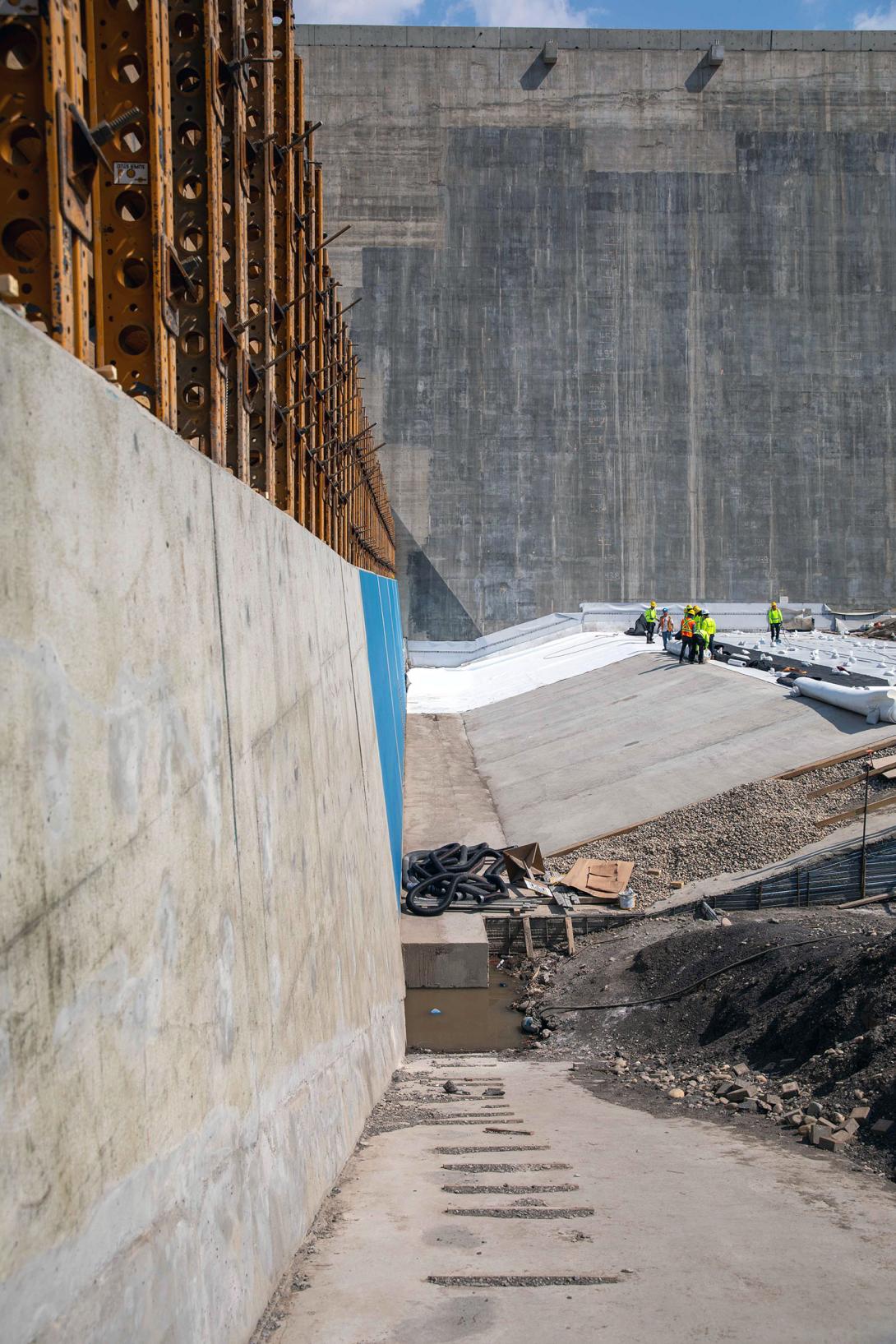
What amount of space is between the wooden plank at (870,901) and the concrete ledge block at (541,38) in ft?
138

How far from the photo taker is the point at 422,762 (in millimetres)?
23094

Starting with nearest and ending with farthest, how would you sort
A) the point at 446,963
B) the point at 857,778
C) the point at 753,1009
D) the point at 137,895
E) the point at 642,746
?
the point at 137,895
the point at 753,1009
the point at 446,963
the point at 857,778
the point at 642,746

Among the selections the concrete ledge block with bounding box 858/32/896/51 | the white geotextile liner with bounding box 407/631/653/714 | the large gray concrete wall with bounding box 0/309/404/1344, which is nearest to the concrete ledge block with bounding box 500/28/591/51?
the concrete ledge block with bounding box 858/32/896/51

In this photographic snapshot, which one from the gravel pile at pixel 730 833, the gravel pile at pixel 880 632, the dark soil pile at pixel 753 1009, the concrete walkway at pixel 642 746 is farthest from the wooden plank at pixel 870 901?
the gravel pile at pixel 880 632

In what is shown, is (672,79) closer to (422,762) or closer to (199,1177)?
(422,762)

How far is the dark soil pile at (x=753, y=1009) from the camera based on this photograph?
23.3 ft

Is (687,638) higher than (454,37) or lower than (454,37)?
lower

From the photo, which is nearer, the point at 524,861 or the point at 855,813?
the point at 855,813

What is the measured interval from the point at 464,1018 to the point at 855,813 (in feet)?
18.9

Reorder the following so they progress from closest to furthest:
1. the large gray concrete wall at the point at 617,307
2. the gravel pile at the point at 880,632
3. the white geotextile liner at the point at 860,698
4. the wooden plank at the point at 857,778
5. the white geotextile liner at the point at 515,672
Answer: the wooden plank at the point at 857,778, the white geotextile liner at the point at 860,698, the white geotextile liner at the point at 515,672, the gravel pile at the point at 880,632, the large gray concrete wall at the point at 617,307

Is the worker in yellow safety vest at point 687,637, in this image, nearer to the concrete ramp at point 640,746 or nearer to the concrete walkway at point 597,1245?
the concrete ramp at point 640,746

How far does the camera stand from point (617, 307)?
148 ft

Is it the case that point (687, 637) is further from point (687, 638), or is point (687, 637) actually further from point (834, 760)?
point (834, 760)

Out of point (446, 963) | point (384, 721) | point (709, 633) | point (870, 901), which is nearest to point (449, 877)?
point (446, 963)
